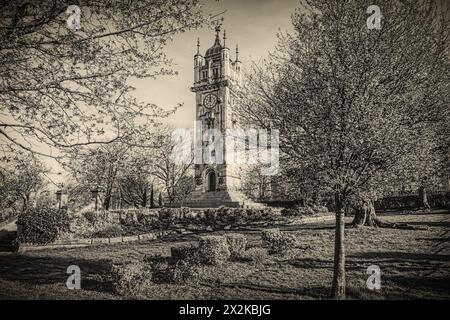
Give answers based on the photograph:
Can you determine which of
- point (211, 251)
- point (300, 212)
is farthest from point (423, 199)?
point (211, 251)

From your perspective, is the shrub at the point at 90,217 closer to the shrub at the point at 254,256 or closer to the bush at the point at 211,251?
the bush at the point at 211,251

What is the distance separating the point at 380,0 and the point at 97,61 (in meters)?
9.25

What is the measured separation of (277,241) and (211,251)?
2.78 meters

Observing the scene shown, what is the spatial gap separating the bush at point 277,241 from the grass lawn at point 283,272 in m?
0.42

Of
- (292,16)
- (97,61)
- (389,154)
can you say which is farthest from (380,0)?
(97,61)

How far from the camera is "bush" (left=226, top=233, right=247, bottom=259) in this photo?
10.0 m

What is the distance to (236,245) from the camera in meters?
10.3

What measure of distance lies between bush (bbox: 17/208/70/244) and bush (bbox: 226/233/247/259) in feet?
30.9

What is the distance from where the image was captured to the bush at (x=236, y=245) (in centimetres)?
1002

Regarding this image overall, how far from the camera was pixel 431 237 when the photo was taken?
11.9 m

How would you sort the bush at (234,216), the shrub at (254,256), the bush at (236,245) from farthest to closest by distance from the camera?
the bush at (234,216)
the bush at (236,245)
the shrub at (254,256)

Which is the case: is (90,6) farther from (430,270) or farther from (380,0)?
(430,270)
